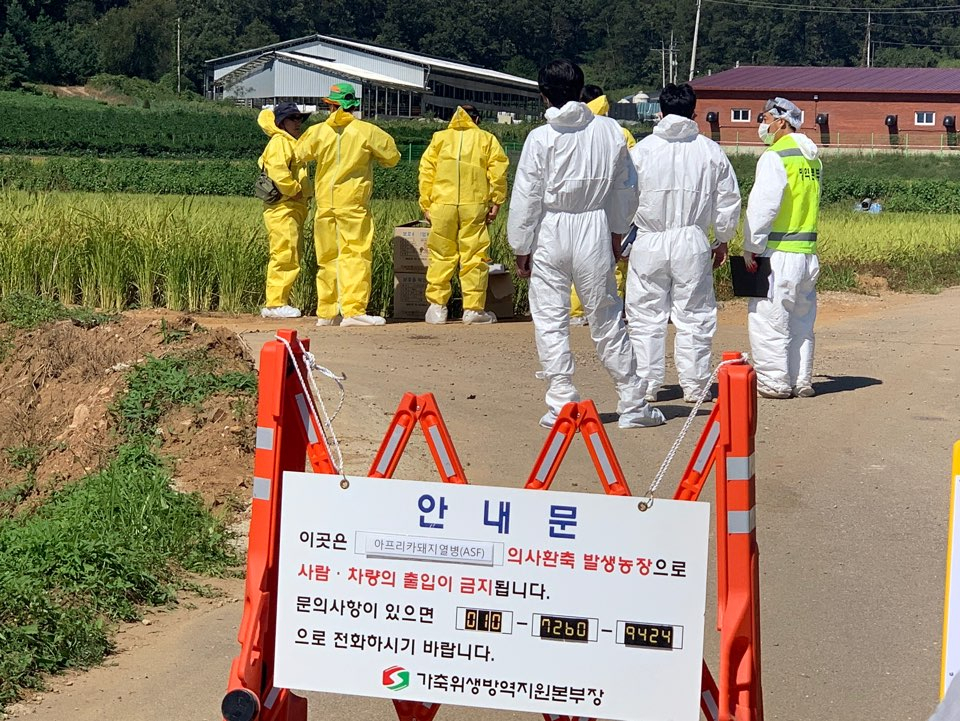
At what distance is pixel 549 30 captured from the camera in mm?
137000

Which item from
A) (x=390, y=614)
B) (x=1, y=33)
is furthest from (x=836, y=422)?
(x=1, y=33)

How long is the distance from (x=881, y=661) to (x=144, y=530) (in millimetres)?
3358

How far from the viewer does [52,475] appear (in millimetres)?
8789

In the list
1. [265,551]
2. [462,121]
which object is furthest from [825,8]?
[265,551]

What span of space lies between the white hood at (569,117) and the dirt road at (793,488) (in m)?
1.94

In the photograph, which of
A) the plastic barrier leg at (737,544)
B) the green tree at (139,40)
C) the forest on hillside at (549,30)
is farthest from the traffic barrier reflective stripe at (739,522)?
the green tree at (139,40)

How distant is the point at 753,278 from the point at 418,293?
464 cm

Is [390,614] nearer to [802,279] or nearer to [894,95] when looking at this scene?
[802,279]

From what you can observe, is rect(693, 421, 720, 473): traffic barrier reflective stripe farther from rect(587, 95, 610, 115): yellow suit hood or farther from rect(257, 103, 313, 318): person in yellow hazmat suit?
rect(257, 103, 313, 318): person in yellow hazmat suit

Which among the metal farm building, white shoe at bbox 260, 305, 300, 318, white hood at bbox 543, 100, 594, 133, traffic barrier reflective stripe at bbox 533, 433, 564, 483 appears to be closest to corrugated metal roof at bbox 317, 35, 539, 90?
the metal farm building

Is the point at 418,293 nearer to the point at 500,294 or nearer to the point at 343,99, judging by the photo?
the point at 500,294

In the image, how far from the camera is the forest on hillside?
4459 inches

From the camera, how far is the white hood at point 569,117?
8867 mm

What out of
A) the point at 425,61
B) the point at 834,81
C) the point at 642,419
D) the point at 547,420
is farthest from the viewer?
the point at 425,61
